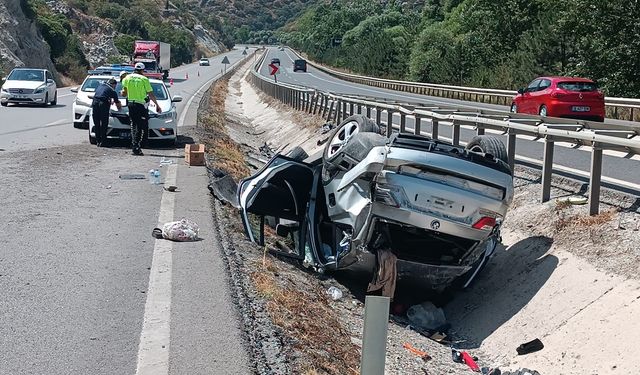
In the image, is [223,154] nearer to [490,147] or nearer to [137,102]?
[137,102]

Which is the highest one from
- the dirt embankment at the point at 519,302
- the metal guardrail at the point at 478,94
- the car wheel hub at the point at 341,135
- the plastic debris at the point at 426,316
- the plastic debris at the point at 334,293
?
the car wheel hub at the point at 341,135

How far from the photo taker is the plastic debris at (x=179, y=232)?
8750 mm

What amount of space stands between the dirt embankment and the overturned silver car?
45cm

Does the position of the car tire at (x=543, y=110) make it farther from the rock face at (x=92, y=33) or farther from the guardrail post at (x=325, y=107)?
the rock face at (x=92, y=33)

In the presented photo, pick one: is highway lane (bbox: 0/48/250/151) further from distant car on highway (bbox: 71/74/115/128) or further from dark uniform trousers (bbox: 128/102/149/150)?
dark uniform trousers (bbox: 128/102/149/150)

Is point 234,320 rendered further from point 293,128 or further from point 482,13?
point 482,13

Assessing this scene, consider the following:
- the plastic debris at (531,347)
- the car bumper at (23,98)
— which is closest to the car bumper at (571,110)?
the car bumper at (23,98)

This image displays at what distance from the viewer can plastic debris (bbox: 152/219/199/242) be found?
28.7 feet

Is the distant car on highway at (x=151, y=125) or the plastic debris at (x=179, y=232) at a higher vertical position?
the distant car on highway at (x=151, y=125)

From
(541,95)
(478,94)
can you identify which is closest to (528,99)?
(541,95)

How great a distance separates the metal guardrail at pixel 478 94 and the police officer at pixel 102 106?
58.6 feet

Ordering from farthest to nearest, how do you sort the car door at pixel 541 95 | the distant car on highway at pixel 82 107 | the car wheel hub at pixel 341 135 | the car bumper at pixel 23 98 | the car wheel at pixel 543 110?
1. the car bumper at pixel 23 98
2. the car door at pixel 541 95
3. the car wheel at pixel 543 110
4. the distant car on highway at pixel 82 107
5. the car wheel hub at pixel 341 135

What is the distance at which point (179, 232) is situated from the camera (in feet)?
28.9

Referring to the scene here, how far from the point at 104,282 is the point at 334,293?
2830 millimetres
